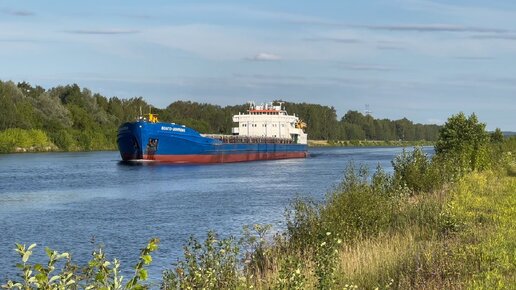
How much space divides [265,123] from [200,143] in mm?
30935

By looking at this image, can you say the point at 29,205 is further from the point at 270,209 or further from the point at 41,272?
the point at 41,272

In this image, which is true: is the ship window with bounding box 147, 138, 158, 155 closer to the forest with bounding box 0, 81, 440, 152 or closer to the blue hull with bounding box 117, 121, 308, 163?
the blue hull with bounding box 117, 121, 308, 163

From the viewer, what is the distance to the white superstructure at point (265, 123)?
377ft

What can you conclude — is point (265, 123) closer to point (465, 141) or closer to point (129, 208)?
point (465, 141)

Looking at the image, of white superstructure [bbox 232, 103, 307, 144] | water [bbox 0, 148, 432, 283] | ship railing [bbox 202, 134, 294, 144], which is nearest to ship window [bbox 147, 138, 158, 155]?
ship railing [bbox 202, 134, 294, 144]

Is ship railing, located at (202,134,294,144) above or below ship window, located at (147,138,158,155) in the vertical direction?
above

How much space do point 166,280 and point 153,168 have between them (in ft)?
204

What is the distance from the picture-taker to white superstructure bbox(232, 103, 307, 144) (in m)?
115

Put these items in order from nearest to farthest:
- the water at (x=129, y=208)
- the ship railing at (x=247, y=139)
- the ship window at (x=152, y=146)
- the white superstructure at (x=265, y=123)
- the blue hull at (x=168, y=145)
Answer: the water at (x=129, y=208)
the blue hull at (x=168, y=145)
the ship window at (x=152, y=146)
the ship railing at (x=247, y=139)
the white superstructure at (x=265, y=123)

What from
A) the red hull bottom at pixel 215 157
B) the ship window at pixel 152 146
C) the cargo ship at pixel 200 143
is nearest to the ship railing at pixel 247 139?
the cargo ship at pixel 200 143

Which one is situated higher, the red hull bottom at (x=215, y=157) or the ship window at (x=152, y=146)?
the ship window at (x=152, y=146)

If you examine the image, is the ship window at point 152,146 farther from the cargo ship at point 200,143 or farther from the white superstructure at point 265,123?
the white superstructure at point 265,123

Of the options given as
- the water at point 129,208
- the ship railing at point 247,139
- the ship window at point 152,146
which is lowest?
the water at point 129,208

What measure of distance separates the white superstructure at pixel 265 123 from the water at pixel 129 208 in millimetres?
46528
